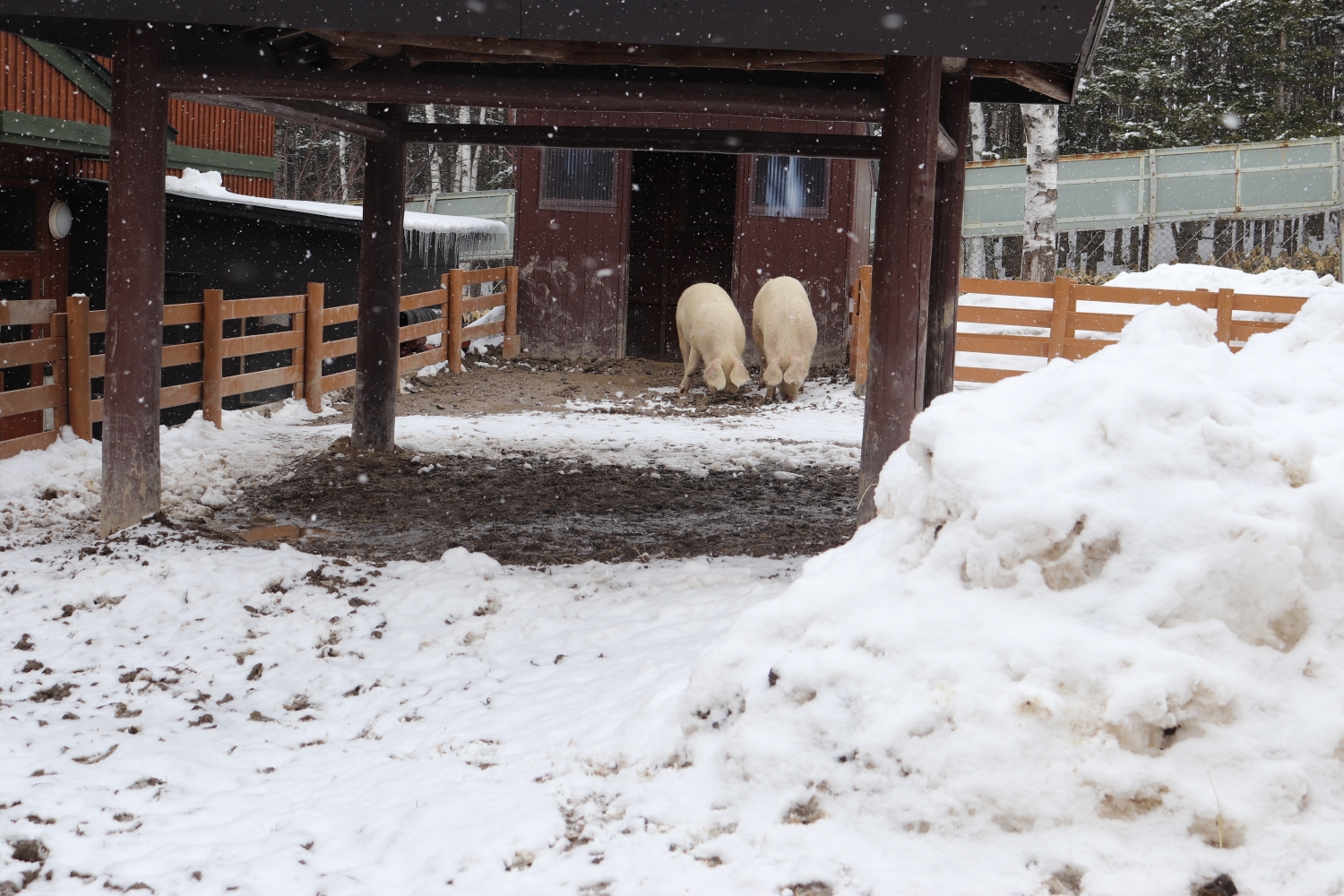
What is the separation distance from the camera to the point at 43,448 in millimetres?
8125

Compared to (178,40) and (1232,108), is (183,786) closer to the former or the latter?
(178,40)

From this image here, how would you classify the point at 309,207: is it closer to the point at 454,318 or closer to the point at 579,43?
the point at 454,318

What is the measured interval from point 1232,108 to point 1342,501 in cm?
3015

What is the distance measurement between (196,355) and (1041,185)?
12160mm

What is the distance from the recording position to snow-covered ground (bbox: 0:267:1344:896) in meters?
2.98

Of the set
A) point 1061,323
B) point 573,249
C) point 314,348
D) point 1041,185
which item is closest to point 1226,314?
point 1061,323

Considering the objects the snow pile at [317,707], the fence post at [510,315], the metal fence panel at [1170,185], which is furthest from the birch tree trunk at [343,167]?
the snow pile at [317,707]

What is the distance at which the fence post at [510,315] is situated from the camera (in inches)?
664

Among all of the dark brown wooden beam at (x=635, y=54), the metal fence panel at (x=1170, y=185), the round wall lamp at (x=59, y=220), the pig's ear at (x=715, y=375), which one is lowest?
the pig's ear at (x=715, y=375)

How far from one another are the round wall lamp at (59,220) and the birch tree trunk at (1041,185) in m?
12.3

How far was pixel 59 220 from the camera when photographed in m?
9.49

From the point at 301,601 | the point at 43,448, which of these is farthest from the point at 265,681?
the point at 43,448

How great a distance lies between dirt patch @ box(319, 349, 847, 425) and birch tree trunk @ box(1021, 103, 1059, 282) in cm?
380

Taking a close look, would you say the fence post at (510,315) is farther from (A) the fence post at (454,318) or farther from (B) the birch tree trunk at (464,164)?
(B) the birch tree trunk at (464,164)
